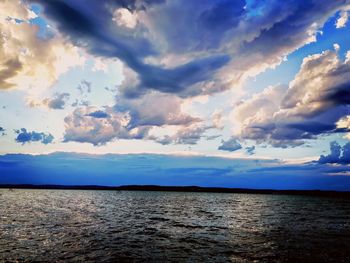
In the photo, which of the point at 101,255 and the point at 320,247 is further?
the point at 320,247

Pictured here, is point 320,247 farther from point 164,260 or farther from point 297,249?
point 164,260

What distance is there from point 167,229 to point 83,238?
1303cm

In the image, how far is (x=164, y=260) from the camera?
23.6m

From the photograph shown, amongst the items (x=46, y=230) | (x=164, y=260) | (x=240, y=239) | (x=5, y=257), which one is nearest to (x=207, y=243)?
(x=240, y=239)

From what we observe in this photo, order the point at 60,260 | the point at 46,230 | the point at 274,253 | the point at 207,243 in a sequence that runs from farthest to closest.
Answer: the point at 46,230 < the point at 207,243 < the point at 274,253 < the point at 60,260

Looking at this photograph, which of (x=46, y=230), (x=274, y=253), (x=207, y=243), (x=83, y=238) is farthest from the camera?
(x=46, y=230)

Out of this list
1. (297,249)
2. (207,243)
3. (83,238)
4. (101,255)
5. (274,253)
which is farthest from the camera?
(83,238)

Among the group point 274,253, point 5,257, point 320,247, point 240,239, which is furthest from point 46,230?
point 320,247

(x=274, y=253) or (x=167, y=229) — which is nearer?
(x=274, y=253)

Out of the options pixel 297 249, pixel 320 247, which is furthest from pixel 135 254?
pixel 320 247

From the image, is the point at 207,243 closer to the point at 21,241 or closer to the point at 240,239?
the point at 240,239

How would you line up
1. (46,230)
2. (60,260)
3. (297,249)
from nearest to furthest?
(60,260), (297,249), (46,230)

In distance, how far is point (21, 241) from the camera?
30.0m

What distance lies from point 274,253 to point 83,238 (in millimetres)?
20222
